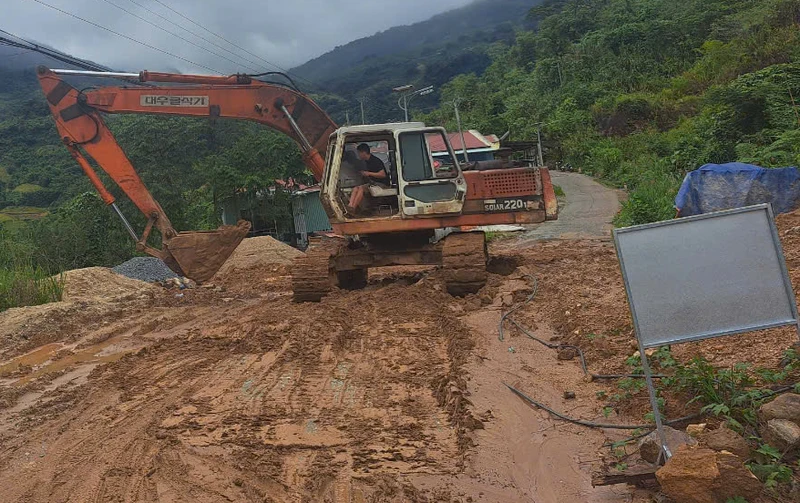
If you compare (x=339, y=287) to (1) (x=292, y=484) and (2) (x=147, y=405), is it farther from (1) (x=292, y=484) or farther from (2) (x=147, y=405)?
(1) (x=292, y=484)

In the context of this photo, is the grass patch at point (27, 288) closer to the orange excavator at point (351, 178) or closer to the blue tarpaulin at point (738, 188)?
the orange excavator at point (351, 178)

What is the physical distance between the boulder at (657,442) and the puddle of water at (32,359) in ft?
20.4

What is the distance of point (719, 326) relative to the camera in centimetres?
363

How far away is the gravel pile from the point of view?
1423 centimetres

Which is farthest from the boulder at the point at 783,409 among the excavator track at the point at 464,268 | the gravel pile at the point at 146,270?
the gravel pile at the point at 146,270

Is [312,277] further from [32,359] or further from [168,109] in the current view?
[168,109]

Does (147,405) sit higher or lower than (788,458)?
higher

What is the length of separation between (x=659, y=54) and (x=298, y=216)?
2372cm

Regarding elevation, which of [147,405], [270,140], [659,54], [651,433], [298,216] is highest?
[659,54]

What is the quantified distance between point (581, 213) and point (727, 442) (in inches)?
727

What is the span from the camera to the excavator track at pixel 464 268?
886 centimetres

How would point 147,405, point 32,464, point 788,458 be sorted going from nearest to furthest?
point 788,458, point 32,464, point 147,405

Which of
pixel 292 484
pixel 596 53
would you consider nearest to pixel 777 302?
pixel 292 484

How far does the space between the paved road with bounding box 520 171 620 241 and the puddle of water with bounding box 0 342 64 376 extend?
1173 centimetres
